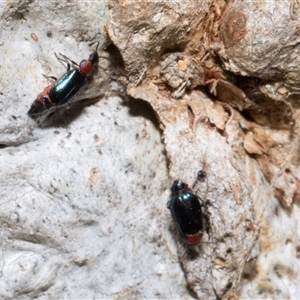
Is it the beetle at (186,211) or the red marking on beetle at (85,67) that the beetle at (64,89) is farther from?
the beetle at (186,211)

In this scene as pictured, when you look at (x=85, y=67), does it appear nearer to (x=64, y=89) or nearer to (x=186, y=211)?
(x=64, y=89)

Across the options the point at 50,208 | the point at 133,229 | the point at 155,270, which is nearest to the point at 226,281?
the point at 155,270

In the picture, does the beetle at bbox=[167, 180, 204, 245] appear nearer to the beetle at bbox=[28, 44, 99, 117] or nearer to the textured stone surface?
the textured stone surface

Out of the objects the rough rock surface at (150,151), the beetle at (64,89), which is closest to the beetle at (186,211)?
the rough rock surface at (150,151)

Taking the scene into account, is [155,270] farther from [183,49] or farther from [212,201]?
[183,49]

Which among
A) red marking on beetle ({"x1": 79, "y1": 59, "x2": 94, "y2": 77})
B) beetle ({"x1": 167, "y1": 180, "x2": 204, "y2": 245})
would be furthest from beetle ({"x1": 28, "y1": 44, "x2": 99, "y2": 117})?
beetle ({"x1": 167, "y1": 180, "x2": 204, "y2": 245})

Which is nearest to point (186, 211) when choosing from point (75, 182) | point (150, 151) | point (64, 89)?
point (150, 151)
